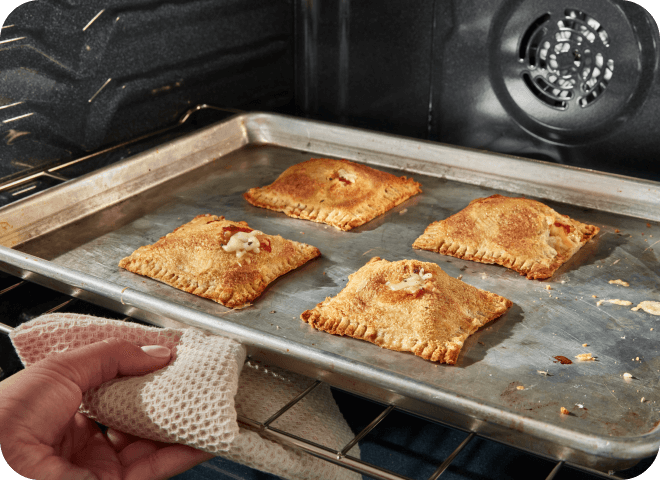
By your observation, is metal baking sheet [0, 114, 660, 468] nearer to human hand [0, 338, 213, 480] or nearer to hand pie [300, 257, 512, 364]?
hand pie [300, 257, 512, 364]

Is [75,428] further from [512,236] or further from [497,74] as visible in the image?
[497,74]

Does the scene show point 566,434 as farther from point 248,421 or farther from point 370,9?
point 370,9

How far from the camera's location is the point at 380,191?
7.61 feet

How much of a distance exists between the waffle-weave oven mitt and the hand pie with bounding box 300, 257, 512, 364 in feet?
0.61

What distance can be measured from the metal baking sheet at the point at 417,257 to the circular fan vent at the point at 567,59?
0.91 feet

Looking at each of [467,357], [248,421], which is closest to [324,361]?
[248,421]

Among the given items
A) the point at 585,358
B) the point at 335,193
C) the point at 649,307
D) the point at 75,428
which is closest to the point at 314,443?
the point at 75,428

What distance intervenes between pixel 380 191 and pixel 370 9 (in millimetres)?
921

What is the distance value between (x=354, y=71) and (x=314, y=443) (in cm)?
200

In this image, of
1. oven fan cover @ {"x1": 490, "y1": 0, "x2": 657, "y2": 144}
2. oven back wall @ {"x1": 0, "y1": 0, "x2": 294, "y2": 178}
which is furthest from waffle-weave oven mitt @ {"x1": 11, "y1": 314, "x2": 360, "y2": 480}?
oven fan cover @ {"x1": 490, "y1": 0, "x2": 657, "y2": 144}

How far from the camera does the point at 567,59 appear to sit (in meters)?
2.34

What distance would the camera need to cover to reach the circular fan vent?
7.48 ft

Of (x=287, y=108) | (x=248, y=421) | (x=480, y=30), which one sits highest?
(x=480, y=30)

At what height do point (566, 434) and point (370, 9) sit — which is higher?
point (370, 9)
